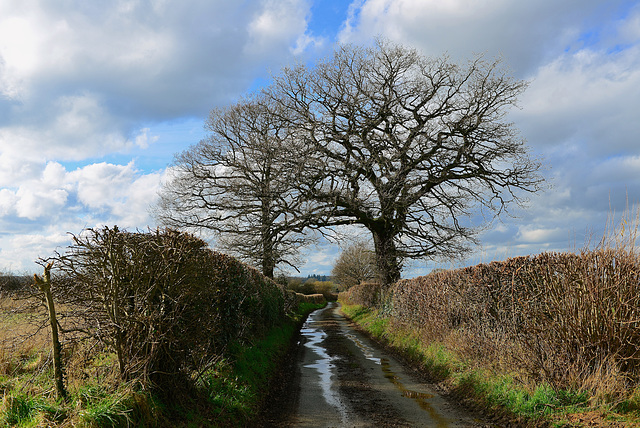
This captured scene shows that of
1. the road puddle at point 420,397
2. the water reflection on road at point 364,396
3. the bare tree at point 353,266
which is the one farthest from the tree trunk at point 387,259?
the bare tree at point 353,266

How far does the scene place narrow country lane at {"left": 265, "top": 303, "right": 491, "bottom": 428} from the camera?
7074 mm

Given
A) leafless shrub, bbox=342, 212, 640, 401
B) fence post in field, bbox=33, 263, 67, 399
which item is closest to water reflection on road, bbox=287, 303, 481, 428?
leafless shrub, bbox=342, 212, 640, 401

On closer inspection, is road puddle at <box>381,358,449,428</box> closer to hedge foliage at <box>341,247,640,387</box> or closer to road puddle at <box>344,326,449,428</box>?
road puddle at <box>344,326,449,428</box>

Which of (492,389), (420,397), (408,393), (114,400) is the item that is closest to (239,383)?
(408,393)

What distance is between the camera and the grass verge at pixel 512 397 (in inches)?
241

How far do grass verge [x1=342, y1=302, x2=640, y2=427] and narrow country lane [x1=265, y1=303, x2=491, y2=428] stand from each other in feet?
1.57

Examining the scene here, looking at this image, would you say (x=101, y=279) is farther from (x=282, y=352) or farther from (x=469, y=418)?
(x=282, y=352)

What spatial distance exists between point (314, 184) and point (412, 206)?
5.36 m

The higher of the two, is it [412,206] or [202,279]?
[412,206]

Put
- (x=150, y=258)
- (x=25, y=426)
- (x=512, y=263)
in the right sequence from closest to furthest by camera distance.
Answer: (x=25, y=426)
(x=150, y=258)
(x=512, y=263)

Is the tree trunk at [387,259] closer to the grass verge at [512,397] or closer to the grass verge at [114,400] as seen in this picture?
the grass verge at [512,397]

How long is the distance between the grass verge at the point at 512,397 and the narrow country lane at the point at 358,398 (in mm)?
477

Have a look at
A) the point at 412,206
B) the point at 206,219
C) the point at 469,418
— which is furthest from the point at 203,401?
the point at 206,219

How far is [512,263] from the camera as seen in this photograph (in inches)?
372
